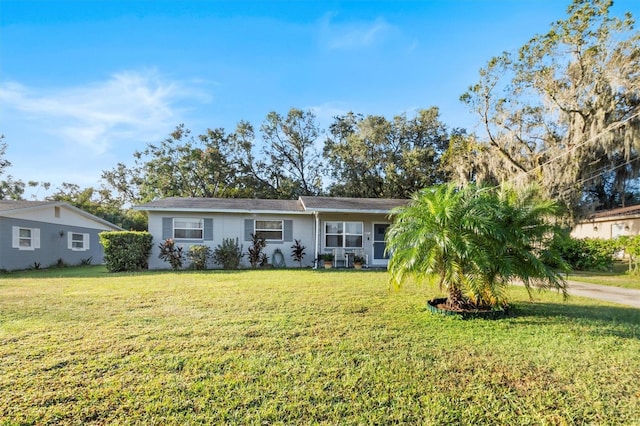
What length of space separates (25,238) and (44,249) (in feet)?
3.69

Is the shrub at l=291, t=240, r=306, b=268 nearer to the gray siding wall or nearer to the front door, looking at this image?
the front door

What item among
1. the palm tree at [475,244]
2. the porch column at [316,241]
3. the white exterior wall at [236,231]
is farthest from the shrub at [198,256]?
the palm tree at [475,244]

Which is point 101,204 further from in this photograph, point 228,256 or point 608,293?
point 608,293

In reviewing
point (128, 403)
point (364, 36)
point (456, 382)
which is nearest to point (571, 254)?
point (364, 36)

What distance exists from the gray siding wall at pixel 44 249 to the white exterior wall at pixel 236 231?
5.95m

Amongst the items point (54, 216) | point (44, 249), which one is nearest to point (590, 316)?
point (44, 249)

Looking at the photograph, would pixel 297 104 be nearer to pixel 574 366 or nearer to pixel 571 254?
pixel 571 254

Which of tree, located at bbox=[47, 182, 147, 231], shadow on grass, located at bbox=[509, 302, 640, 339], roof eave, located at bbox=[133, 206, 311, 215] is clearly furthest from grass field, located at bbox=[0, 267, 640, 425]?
tree, located at bbox=[47, 182, 147, 231]

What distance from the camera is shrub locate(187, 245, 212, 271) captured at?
517 inches

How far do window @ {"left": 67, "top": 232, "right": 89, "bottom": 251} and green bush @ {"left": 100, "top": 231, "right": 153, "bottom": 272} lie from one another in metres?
7.33

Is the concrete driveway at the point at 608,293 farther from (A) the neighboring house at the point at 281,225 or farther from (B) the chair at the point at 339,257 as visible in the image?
(B) the chair at the point at 339,257

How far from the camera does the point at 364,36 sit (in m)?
10.8

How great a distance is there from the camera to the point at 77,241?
60.4ft

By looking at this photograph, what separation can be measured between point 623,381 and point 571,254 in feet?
46.3
